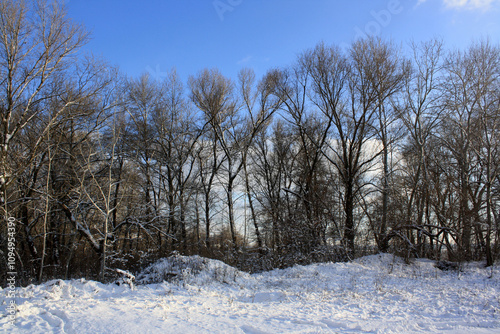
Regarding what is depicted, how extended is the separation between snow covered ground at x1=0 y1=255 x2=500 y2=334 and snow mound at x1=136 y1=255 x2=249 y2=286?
55mm

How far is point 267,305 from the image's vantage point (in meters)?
6.58

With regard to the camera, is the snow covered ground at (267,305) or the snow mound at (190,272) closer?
the snow covered ground at (267,305)

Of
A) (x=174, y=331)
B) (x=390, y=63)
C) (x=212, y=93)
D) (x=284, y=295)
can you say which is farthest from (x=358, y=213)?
(x=174, y=331)

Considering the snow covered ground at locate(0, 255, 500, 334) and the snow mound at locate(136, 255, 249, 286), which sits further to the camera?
the snow mound at locate(136, 255, 249, 286)

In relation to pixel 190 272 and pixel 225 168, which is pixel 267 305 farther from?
pixel 225 168

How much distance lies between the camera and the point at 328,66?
15.5 metres

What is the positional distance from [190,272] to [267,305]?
445 centimetres

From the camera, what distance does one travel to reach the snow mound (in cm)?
961

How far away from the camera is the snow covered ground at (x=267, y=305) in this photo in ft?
15.6

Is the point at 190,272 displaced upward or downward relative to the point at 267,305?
upward

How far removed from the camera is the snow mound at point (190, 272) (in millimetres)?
9609

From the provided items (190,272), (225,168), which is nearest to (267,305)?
(190,272)

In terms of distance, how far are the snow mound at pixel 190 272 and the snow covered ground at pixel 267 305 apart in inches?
2.2

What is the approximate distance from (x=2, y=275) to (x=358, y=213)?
1694 centimetres
